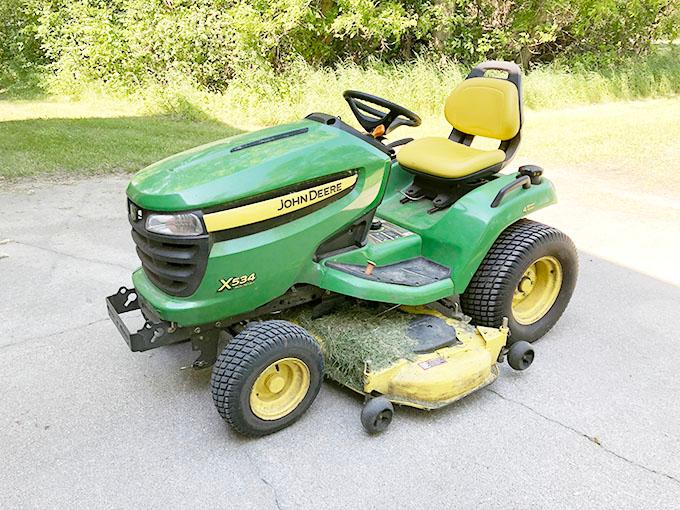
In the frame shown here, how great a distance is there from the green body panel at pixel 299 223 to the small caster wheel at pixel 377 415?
0.42m

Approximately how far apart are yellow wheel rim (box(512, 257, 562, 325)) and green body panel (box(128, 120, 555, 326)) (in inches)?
12.8

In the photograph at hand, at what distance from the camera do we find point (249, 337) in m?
2.32

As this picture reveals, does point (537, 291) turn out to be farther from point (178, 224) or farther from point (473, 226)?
point (178, 224)

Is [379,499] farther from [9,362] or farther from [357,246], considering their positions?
[9,362]

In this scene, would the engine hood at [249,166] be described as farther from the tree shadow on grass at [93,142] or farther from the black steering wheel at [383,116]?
the tree shadow on grass at [93,142]

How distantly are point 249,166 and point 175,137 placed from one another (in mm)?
5417

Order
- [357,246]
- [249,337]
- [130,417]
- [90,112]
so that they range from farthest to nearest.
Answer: [90,112] < [357,246] < [130,417] < [249,337]

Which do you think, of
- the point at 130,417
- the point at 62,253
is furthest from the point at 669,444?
the point at 62,253

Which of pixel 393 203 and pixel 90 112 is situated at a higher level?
pixel 393 203

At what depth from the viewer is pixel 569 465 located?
2.33 m

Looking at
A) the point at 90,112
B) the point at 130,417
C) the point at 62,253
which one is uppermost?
the point at 130,417

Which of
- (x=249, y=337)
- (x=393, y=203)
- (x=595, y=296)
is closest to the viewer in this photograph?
(x=249, y=337)

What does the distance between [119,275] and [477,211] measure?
2.16 meters

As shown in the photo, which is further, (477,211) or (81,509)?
(477,211)
